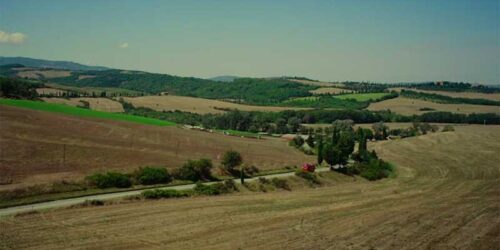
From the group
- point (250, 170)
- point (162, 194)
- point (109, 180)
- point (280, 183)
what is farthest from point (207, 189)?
point (250, 170)

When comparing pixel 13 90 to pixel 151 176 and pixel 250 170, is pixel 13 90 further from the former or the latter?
pixel 250 170

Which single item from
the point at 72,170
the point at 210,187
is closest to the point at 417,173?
the point at 210,187

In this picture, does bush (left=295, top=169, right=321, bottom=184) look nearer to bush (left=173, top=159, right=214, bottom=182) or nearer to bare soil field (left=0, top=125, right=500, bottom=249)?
bare soil field (left=0, top=125, right=500, bottom=249)

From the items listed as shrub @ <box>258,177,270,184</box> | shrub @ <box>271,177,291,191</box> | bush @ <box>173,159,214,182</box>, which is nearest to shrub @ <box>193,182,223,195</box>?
bush @ <box>173,159,214,182</box>

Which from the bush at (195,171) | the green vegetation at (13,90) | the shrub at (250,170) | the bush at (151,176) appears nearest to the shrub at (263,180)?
the shrub at (250,170)

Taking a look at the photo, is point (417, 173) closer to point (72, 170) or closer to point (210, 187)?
point (210, 187)

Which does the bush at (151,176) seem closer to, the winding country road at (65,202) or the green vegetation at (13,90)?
the winding country road at (65,202)
